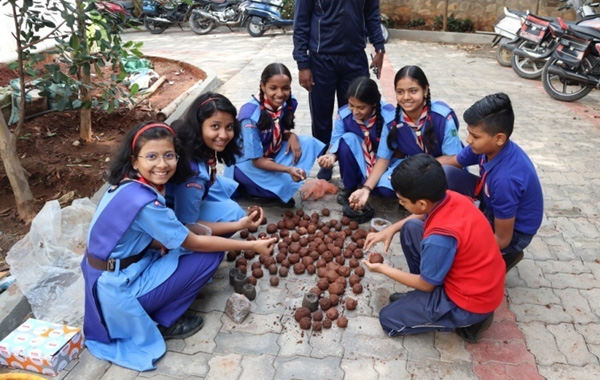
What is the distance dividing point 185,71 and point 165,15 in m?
6.65

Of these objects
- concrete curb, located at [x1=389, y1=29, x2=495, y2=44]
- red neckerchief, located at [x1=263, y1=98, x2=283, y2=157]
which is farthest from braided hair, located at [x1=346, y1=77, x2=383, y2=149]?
concrete curb, located at [x1=389, y1=29, x2=495, y2=44]

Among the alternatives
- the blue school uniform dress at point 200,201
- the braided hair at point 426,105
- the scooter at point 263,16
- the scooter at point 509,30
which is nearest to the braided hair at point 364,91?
the braided hair at point 426,105

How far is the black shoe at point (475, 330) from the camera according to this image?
2.43 m

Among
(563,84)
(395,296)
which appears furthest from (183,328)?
(563,84)

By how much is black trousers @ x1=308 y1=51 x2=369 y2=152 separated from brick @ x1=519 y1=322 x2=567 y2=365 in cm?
253

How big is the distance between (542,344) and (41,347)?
2605 millimetres

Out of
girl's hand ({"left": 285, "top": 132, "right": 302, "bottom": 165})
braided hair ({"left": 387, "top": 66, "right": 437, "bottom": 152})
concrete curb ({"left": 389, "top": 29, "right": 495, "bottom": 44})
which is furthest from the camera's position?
concrete curb ({"left": 389, "top": 29, "right": 495, "bottom": 44})

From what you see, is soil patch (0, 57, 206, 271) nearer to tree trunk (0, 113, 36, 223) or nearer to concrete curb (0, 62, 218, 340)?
tree trunk (0, 113, 36, 223)

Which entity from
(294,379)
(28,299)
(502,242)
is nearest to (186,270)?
(294,379)

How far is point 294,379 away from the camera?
2277 mm

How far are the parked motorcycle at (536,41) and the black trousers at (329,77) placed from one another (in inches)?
176

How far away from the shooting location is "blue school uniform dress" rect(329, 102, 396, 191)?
3.78 metres

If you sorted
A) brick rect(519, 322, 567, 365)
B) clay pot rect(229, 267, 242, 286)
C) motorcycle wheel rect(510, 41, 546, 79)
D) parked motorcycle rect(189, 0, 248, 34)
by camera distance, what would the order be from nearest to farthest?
brick rect(519, 322, 567, 365) → clay pot rect(229, 267, 242, 286) → motorcycle wheel rect(510, 41, 546, 79) → parked motorcycle rect(189, 0, 248, 34)

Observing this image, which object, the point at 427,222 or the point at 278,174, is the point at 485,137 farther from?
the point at 278,174
